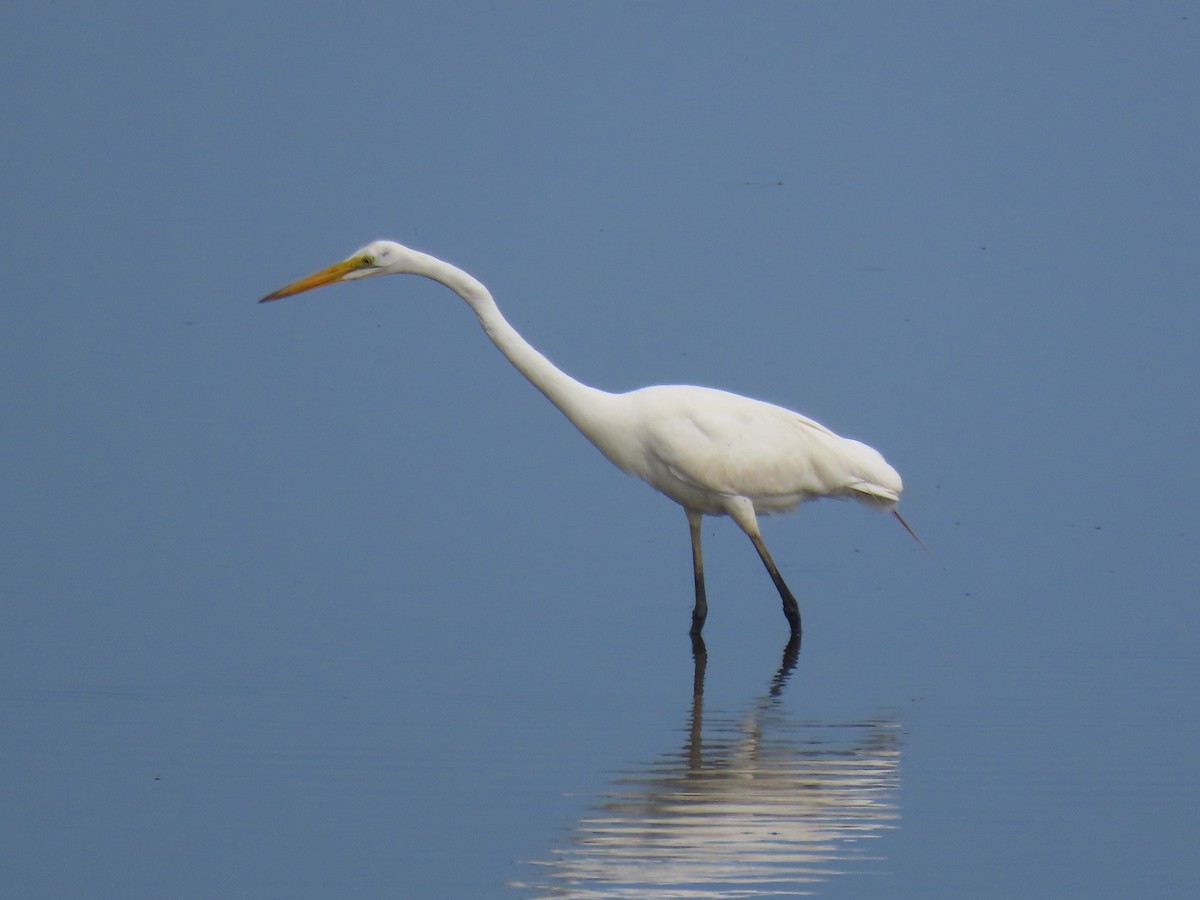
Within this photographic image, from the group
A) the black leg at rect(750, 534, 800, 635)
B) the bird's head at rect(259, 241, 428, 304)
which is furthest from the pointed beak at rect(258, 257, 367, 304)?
the black leg at rect(750, 534, 800, 635)

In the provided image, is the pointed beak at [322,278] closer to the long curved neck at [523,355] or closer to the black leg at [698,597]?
the long curved neck at [523,355]

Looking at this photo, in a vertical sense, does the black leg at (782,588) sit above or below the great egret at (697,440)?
below

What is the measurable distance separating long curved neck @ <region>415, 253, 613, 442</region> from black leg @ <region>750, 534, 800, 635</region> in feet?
3.32

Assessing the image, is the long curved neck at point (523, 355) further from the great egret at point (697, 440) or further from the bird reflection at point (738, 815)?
the bird reflection at point (738, 815)

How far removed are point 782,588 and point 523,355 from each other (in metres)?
1.78

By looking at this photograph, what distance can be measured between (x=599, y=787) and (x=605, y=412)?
337 cm

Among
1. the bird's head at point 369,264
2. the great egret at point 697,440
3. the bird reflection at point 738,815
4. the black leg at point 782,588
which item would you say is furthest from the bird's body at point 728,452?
the bird reflection at point 738,815

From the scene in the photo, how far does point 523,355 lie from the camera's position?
9.24 meters

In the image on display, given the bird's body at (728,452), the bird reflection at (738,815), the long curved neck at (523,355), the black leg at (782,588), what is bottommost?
the bird reflection at (738,815)

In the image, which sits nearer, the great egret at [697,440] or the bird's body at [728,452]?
the great egret at [697,440]

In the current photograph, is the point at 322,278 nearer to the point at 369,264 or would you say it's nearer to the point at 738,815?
the point at 369,264

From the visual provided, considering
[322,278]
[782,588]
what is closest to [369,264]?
[322,278]

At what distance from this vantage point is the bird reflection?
17.2 ft

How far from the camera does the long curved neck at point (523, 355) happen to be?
9.05 metres
